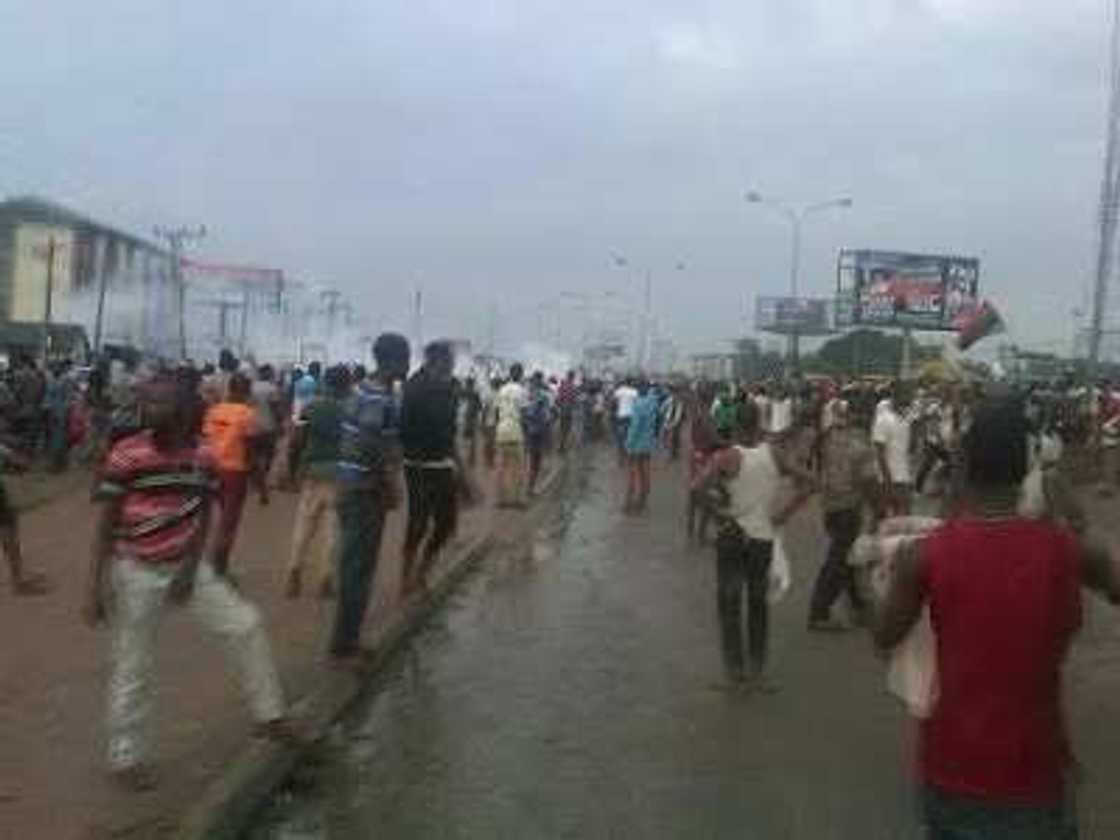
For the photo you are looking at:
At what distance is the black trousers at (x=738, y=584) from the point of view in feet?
36.1

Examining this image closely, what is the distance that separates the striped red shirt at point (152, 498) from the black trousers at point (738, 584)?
3740mm

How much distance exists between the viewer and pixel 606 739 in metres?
9.83

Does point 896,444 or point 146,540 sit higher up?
point 896,444

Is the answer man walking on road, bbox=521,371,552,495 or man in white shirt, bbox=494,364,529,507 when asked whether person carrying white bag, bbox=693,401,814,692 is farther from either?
man walking on road, bbox=521,371,552,495

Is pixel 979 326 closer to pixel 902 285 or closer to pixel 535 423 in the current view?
pixel 535 423

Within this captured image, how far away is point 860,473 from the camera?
14305 millimetres

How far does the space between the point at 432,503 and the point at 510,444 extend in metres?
12.1

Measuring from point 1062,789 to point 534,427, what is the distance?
86.5ft

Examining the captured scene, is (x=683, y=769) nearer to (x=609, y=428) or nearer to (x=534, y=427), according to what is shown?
(x=534, y=427)

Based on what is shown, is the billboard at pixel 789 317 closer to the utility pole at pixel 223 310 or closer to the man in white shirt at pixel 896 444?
the utility pole at pixel 223 310

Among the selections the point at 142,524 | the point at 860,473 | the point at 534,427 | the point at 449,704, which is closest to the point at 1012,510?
the point at 142,524

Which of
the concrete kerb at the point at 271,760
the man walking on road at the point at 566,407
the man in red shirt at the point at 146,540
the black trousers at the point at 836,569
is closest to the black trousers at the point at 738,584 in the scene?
the concrete kerb at the point at 271,760

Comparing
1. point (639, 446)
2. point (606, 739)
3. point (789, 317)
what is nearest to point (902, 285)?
point (789, 317)

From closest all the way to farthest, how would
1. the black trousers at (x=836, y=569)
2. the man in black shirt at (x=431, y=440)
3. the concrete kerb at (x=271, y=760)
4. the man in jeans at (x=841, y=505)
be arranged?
the concrete kerb at (x=271, y=760)
the man in black shirt at (x=431, y=440)
the black trousers at (x=836, y=569)
the man in jeans at (x=841, y=505)
